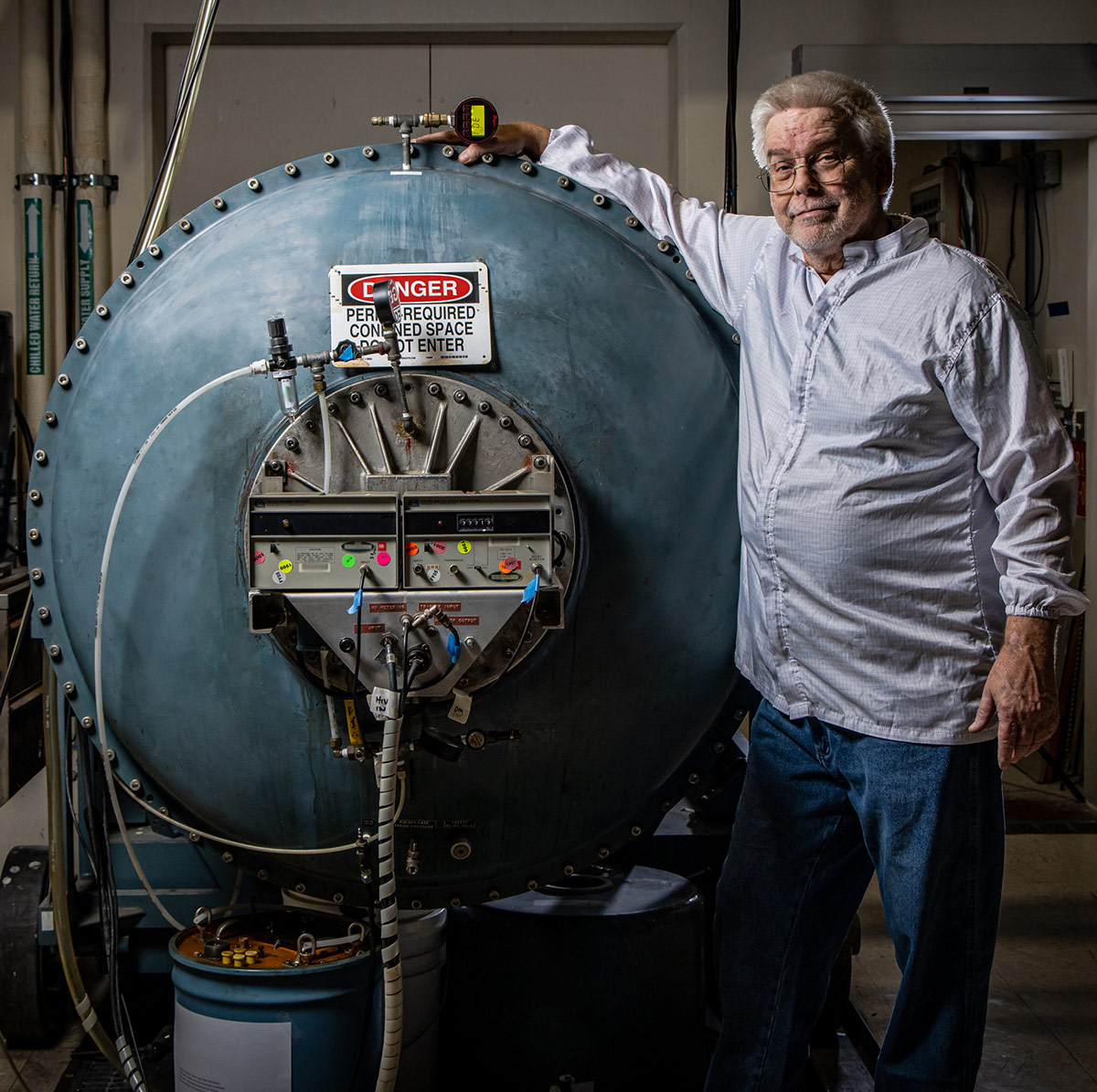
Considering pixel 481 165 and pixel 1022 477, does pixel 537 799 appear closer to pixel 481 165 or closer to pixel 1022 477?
pixel 1022 477

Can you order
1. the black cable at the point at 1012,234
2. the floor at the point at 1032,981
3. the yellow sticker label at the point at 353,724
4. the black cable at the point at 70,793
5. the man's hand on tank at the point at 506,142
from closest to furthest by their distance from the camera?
the yellow sticker label at the point at 353,724
the man's hand on tank at the point at 506,142
the black cable at the point at 70,793
the floor at the point at 1032,981
the black cable at the point at 1012,234

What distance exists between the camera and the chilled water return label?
1435 millimetres

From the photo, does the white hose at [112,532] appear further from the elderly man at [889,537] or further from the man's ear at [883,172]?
the man's ear at [883,172]

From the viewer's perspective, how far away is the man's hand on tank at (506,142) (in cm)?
154

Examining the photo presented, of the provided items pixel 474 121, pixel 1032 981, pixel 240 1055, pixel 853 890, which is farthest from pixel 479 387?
pixel 1032 981

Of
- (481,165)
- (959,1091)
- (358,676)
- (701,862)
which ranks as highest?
(481,165)

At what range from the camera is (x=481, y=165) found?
1544 mm

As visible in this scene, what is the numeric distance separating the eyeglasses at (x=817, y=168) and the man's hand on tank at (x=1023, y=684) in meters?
0.64

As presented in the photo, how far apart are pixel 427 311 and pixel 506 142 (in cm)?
33

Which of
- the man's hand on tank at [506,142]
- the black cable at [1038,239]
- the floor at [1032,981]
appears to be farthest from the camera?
the black cable at [1038,239]

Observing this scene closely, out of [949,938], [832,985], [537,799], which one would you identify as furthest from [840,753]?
[832,985]

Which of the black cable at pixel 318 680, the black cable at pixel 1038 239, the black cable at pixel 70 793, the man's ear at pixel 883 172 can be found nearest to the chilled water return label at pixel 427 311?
the black cable at pixel 318 680

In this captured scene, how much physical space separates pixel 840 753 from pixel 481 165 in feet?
3.19

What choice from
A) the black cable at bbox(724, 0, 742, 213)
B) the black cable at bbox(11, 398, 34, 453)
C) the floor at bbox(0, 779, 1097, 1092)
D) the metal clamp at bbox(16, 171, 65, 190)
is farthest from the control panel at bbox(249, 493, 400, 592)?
the metal clamp at bbox(16, 171, 65, 190)
